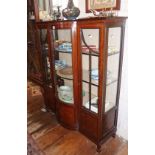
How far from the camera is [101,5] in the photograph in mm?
1824

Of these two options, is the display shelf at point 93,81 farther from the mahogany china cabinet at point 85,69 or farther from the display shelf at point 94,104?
the display shelf at point 94,104

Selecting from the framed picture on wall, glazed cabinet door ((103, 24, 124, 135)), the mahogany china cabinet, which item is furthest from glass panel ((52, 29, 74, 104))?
glazed cabinet door ((103, 24, 124, 135))

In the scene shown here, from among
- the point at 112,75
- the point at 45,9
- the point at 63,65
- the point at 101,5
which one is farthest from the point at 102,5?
the point at 45,9

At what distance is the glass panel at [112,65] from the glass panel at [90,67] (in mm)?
128

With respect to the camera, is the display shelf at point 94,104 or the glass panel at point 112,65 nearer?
the glass panel at point 112,65

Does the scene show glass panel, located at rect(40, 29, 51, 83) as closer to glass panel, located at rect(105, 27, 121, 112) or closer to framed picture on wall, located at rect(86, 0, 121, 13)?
framed picture on wall, located at rect(86, 0, 121, 13)

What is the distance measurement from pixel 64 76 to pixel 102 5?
37.3 inches

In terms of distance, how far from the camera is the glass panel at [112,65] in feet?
5.70

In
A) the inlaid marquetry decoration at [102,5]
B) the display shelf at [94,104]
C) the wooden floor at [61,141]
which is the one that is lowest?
the wooden floor at [61,141]

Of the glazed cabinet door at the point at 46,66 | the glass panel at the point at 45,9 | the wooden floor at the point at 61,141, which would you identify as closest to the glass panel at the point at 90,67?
the wooden floor at the point at 61,141

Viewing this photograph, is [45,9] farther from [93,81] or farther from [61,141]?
[61,141]

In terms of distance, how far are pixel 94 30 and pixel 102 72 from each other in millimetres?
419

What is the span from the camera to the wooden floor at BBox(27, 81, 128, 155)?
1.99 meters

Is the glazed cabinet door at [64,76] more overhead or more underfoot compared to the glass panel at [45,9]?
more underfoot
